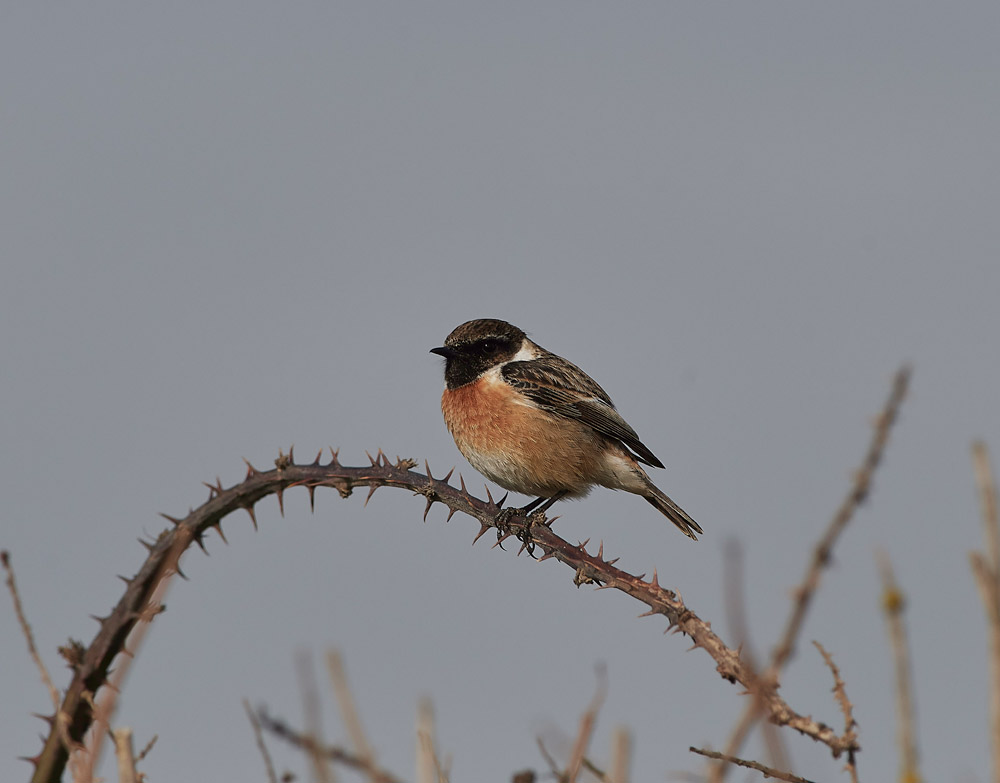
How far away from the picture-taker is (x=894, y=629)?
2.60 meters

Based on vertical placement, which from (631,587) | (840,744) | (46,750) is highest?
(631,587)

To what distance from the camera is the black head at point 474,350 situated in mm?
10047

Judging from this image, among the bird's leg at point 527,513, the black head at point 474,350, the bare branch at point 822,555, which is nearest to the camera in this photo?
the bare branch at point 822,555

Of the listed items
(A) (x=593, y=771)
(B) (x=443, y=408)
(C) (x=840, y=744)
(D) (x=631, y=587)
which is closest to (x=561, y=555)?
(D) (x=631, y=587)

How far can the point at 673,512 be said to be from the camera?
913 centimetres

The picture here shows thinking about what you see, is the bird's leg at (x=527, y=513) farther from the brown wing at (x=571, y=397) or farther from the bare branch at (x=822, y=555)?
the bare branch at (x=822, y=555)

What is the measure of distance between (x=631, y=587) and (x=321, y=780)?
153 centimetres

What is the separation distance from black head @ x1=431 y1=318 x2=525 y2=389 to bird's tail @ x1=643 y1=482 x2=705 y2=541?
67.5 inches

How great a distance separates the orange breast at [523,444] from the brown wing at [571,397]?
0.10 metres

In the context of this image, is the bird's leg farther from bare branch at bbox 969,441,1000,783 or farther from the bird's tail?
bare branch at bbox 969,441,1000,783

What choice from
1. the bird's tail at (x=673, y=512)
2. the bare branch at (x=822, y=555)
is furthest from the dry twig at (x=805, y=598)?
the bird's tail at (x=673, y=512)

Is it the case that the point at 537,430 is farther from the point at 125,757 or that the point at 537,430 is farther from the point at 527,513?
the point at 125,757

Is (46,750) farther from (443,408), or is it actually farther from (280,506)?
(443,408)

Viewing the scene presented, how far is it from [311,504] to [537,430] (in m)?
4.68
